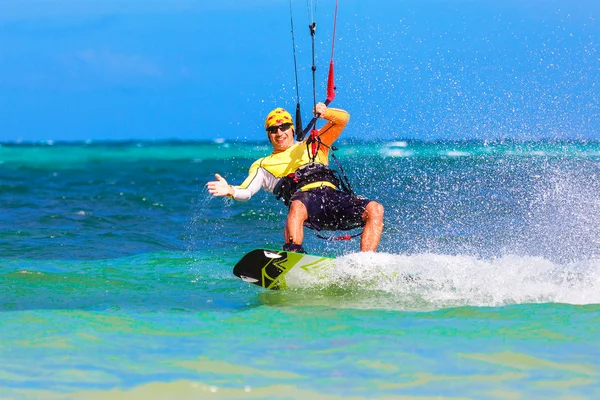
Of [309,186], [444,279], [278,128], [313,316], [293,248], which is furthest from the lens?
[278,128]

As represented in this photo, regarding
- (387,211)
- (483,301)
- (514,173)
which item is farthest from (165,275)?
(514,173)

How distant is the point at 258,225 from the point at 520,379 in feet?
31.9

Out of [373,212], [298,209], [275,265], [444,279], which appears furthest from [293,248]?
[444,279]

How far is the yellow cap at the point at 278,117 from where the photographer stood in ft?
27.1

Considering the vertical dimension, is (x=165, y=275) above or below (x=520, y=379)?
above

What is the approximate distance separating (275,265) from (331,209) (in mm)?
905

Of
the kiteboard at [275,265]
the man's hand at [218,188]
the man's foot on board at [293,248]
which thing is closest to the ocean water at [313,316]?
the kiteboard at [275,265]

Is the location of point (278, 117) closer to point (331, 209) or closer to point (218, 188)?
point (331, 209)

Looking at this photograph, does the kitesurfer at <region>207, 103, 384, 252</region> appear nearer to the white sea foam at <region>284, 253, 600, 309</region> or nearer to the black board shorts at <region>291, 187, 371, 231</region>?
the black board shorts at <region>291, 187, 371, 231</region>

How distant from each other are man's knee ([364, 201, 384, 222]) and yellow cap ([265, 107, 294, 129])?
124cm

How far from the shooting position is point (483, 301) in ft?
22.3

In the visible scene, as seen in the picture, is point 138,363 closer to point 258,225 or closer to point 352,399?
point 352,399

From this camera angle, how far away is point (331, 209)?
26.3ft

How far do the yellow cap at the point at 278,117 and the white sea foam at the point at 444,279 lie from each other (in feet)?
5.42
